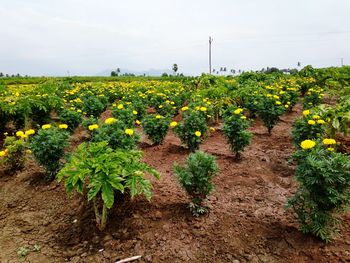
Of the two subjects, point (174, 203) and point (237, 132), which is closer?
point (174, 203)

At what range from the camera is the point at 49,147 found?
188 inches

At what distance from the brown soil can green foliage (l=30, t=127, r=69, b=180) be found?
436 millimetres

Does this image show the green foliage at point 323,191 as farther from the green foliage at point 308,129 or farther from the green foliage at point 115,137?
the green foliage at point 115,137

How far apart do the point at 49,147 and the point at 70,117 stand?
2.78 meters

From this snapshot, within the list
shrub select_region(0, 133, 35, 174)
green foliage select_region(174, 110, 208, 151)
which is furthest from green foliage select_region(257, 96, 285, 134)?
shrub select_region(0, 133, 35, 174)

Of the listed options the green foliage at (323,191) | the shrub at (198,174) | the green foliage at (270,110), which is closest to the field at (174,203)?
the green foliage at (323,191)

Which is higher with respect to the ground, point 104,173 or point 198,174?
point 104,173

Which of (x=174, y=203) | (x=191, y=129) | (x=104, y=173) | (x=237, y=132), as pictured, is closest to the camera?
(x=104, y=173)

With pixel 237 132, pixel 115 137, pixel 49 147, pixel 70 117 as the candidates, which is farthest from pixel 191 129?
pixel 70 117

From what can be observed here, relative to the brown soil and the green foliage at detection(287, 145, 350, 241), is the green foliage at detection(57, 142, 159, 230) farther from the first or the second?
the green foliage at detection(287, 145, 350, 241)

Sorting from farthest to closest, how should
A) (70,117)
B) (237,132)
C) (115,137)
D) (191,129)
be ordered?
1. (70,117)
2. (191,129)
3. (237,132)
4. (115,137)

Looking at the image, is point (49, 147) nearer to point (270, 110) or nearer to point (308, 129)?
point (308, 129)

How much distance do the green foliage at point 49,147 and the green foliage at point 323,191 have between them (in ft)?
11.7

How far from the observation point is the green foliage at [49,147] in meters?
4.77
